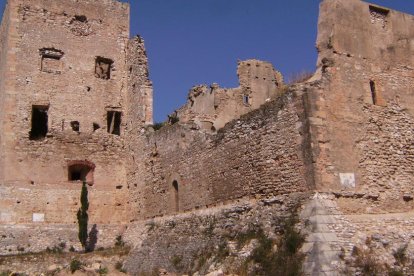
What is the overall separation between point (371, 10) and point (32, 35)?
43.1 ft

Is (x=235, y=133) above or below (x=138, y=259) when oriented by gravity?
above

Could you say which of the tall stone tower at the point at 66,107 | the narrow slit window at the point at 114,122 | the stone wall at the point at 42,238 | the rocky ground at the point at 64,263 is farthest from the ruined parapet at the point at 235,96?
the rocky ground at the point at 64,263

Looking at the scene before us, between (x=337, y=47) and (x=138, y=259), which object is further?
(x=138, y=259)

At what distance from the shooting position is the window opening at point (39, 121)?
839 inches

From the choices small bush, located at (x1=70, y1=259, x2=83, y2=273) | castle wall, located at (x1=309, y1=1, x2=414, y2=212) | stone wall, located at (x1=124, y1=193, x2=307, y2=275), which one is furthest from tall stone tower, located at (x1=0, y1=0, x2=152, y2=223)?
castle wall, located at (x1=309, y1=1, x2=414, y2=212)

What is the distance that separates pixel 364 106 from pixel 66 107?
12141 mm

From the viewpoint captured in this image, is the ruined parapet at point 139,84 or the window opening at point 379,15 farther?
the ruined parapet at point 139,84

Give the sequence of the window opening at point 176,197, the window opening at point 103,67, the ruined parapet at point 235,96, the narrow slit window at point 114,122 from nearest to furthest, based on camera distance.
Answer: the window opening at point 176,197 → the narrow slit window at point 114,122 → the window opening at point 103,67 → the ruined parapet at point 235,96

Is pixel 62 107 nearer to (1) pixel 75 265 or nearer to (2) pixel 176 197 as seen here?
(2) pixel 176 197

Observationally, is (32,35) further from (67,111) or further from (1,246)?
(1,246)

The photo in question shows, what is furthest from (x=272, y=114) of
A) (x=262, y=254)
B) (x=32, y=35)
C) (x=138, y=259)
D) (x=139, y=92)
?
(x=32, y=35)

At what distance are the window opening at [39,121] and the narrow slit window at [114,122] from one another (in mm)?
2465

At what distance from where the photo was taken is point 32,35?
71.1 ft

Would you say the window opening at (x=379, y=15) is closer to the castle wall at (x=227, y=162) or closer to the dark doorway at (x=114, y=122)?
the castle wall at (x=227, y=162)
